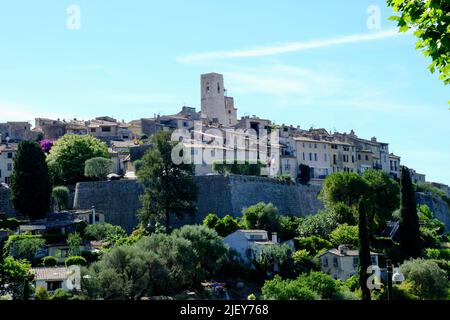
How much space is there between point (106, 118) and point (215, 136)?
3064 centimetres

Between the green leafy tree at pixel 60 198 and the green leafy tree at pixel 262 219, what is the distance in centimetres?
1719

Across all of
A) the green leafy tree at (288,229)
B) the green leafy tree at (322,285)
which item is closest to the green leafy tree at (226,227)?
the green leafy tree at (288,229)

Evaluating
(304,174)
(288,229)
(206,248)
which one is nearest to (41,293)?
(206,248)

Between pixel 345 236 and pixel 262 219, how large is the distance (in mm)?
5893

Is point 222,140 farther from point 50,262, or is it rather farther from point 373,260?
point 50,262

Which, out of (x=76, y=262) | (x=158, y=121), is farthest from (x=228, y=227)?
(x=158, y=121)

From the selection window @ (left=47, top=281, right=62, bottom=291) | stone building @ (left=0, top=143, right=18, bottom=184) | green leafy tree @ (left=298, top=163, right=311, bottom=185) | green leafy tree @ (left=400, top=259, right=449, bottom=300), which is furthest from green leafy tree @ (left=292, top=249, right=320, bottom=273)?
stone building @ (left=0, top=143, right=18, bottom=184)

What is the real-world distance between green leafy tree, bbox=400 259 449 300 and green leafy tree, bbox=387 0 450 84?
3952 centimetres

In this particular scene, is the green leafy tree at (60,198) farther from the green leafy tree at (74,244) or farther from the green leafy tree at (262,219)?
the green leafy tree at (262,219)

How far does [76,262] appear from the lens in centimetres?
5097

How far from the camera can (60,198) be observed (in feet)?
229

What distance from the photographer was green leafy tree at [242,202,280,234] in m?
59.9

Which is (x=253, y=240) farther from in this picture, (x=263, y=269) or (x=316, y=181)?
(x=316, y=181)

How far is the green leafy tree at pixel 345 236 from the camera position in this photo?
5978cm
